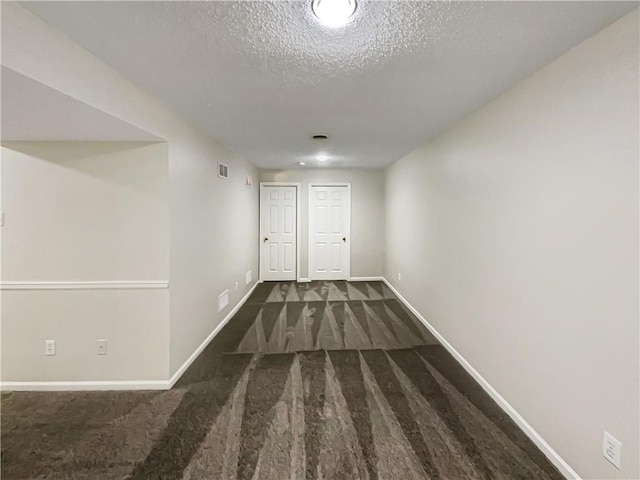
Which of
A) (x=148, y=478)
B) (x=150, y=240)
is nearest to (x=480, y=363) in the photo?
(x=148, y=478)

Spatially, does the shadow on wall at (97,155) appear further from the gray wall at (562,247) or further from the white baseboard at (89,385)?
the gray wall at (562,247)

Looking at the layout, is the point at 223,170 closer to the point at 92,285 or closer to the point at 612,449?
the point at 92,285

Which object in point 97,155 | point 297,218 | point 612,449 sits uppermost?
point 97,155

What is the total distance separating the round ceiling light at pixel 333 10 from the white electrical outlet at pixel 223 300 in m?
2.95

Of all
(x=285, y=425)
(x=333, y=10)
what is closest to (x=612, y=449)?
(x=285, y=425)

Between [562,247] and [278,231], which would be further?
[278,231]

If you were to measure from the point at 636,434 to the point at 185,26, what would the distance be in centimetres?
259

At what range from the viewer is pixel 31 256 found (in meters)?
2.16

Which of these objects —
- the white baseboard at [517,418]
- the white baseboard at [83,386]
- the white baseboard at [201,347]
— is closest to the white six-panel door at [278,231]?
the white baseboard at [201,347]

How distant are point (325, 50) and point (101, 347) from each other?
2.64 meters

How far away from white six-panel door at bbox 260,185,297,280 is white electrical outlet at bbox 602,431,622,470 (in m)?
4.75

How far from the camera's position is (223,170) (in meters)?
3.43

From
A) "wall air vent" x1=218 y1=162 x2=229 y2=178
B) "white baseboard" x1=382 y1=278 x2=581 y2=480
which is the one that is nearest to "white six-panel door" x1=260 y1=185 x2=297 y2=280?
"wall air vent" x1=218 y1=162 x2=229 y2=178

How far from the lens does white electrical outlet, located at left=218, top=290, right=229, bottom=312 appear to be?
3.33 meters
